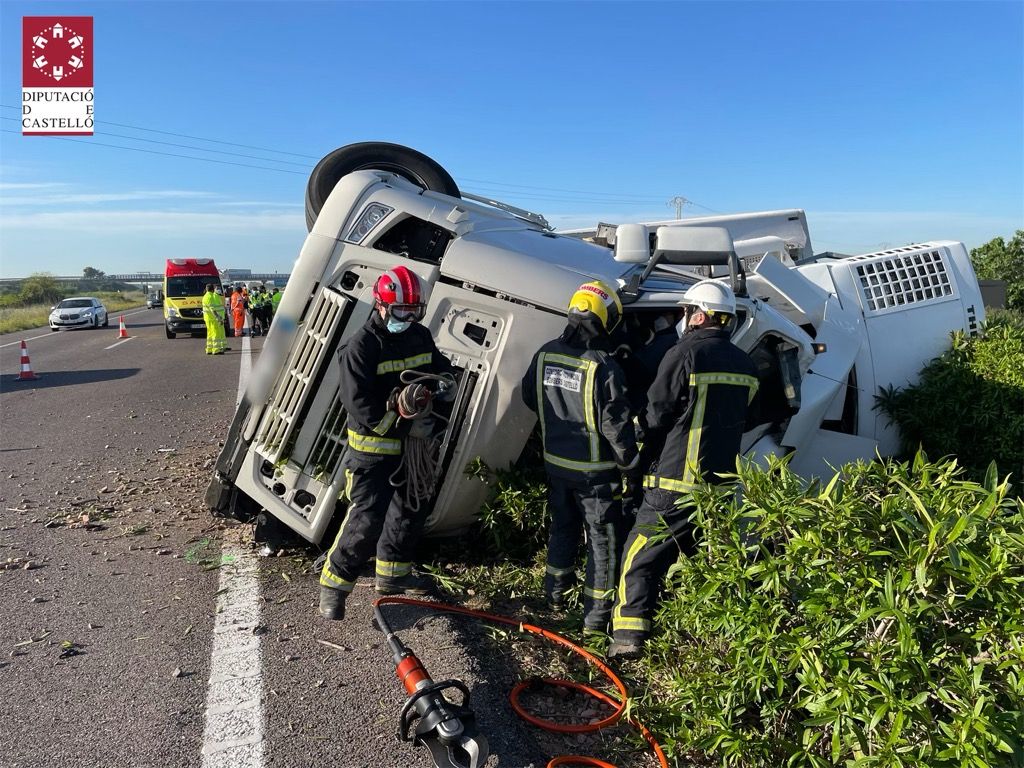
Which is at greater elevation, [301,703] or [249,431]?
[249,431]

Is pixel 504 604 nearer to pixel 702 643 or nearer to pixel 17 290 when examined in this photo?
pixel 702 643

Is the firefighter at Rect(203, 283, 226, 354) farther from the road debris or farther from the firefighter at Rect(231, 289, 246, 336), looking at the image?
the road debris

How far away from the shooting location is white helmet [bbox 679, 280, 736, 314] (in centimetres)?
343

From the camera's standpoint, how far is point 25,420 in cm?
884

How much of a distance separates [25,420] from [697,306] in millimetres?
8428

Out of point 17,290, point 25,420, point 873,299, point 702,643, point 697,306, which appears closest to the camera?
point 702,643

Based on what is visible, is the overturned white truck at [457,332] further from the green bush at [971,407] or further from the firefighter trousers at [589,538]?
the green bush at [971,407]

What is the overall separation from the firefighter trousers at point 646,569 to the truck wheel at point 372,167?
298 centimetres

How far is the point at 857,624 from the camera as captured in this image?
2059 mm

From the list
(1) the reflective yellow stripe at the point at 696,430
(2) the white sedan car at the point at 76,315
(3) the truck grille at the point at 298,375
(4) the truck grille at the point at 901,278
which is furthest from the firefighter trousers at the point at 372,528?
(2) the white sedan car at the point at 76,315

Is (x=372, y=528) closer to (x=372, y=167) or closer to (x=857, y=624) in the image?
(x=857, y=624)

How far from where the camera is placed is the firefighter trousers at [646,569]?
3178 millimetres

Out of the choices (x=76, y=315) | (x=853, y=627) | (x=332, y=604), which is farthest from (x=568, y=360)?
(x=76, y=315)

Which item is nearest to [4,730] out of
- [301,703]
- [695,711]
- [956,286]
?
[301,703]
